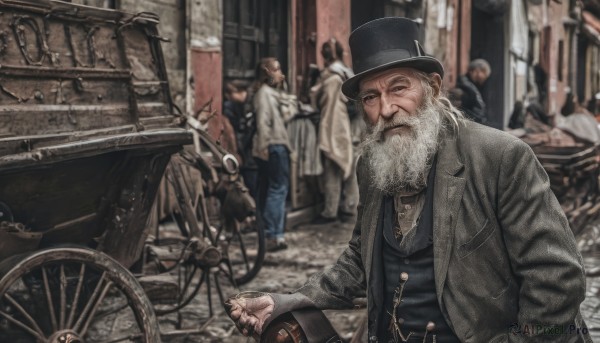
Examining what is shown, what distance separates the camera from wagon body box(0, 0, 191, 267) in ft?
13.8

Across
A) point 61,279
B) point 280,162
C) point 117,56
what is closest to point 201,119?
point 280,162

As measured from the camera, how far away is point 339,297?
287cm

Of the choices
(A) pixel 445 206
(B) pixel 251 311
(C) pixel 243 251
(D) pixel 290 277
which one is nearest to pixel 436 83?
(A) pixel 445 206

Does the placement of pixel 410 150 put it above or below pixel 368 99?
below

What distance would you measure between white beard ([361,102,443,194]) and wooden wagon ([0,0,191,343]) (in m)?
1.93

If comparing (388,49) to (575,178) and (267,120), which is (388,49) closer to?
(267,120)

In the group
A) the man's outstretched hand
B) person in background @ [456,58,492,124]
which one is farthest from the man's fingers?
person in background @ [456,58,492,124]

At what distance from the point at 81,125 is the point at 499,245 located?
2.71 m

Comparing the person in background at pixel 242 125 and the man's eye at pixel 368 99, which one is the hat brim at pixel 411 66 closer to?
the man's eye at pixel 368 99

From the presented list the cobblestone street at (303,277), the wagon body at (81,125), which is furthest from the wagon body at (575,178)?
the wagon body at (81,125)

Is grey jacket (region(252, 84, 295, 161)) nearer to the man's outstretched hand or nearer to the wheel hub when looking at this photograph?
the wheel hub

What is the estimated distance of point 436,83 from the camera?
2.79m

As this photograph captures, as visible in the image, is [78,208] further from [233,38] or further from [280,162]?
[233,38]

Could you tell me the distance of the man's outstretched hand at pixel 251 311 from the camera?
108 inches
